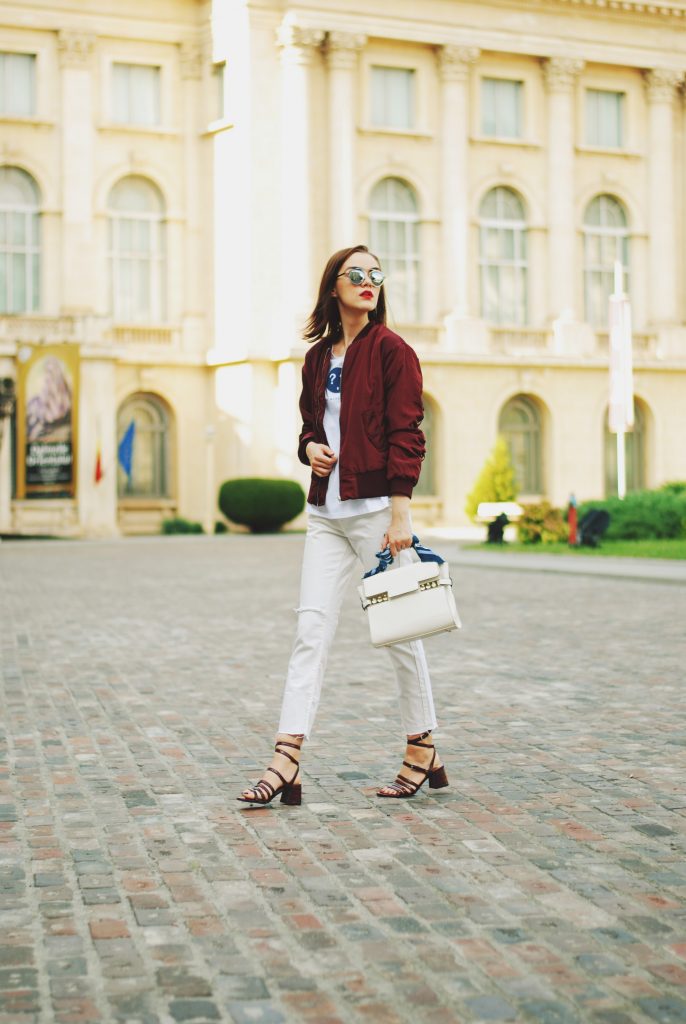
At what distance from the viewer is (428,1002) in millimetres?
4129

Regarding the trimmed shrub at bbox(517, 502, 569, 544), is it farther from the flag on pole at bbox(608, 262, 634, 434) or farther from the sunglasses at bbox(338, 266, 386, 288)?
the sunglasses at bbox(338, 266, 386, 288)

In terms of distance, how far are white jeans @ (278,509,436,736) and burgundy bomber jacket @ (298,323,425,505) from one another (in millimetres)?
159

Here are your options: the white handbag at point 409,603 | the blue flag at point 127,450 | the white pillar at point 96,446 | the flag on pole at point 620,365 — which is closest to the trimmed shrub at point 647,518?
the flag on pole at point 620,365

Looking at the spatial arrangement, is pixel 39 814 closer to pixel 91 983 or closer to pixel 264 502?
pixel 91 983

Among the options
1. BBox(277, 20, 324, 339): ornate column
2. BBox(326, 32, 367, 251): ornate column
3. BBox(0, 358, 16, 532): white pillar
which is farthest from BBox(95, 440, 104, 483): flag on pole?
BBox(326, 32, 367, 251): ornate column

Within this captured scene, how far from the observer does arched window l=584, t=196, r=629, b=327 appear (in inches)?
1957

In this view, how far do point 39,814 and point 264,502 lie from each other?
35.7 meters

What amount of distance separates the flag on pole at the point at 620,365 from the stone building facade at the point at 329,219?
39.5 feet

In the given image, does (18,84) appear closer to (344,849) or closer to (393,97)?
(393,97)

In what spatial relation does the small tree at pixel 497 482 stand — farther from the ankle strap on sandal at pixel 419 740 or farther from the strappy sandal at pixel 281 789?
the strappy sandal at pixel 281 789

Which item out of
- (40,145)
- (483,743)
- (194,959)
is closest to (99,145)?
(40,145)

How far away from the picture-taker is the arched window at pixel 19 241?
4462 centimetres

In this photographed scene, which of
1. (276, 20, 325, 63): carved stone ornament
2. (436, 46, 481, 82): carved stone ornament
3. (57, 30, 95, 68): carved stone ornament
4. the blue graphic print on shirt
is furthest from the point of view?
(436, 46, 481, 82): carved stone ornament

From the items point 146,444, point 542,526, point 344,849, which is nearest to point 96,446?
point 146,444
